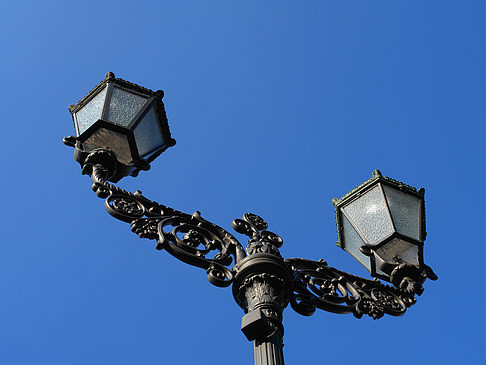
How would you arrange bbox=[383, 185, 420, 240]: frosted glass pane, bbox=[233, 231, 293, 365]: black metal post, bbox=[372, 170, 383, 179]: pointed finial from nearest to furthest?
bbox=[233, 231, 293, 365]: black metal post < bbox=[383, 185, 420, 240]: frosted glass pane < bbox=[372, 170, 383, 179]: pointed finial

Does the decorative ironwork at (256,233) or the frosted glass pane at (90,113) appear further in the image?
the frosted glass pane at (90,113)

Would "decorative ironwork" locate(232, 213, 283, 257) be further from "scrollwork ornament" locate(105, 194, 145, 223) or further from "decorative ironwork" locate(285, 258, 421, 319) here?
"scrollwork ornament" locate(105, 194, 145, 223)

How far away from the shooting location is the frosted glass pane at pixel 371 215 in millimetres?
5793

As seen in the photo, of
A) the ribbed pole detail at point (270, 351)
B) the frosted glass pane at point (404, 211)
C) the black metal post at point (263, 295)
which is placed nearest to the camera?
the ribbed pole detail at point (270, 351)

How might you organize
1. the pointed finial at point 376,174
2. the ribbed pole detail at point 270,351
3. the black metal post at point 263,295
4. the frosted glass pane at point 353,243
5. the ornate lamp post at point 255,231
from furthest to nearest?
the pointed finial at point 376,174
the frosted glass pane at point 353,243
the ornate lamp post at point 255,231
the black metal post at point 263,295
the ribbed pole detail at point 270,351

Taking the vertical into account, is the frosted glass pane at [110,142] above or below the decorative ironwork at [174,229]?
above

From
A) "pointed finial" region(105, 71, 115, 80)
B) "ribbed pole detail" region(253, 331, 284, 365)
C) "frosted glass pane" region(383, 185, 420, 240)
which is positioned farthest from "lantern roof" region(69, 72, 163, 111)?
"ribbed pole detail" region(253, 331, 284, 365)

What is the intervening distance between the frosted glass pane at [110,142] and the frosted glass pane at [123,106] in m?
0.10

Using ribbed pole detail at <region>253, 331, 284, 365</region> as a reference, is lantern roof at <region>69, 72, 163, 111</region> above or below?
above

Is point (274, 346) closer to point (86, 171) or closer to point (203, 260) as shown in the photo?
point (203, 260)

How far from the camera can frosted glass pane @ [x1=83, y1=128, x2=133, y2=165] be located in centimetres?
572

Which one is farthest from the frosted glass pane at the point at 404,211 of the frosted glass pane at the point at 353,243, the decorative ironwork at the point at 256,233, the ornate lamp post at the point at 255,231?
the decorative ironwork at the point at 256,233

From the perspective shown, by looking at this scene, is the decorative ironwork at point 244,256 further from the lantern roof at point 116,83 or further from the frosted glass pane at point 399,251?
the lantern roof at point 116,83

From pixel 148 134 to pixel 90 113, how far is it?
0.47 metres
